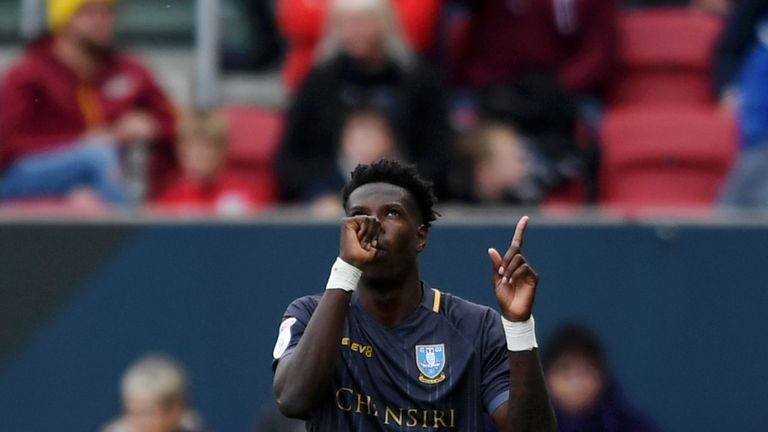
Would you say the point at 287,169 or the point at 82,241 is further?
the point at 287,169

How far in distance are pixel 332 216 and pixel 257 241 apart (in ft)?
1.09

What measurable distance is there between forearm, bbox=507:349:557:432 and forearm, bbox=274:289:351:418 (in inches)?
16.8

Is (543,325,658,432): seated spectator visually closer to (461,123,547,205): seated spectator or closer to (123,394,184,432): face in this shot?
(461,123,547,205): seated spectator

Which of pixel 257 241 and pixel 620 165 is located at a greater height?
pixel 620 165

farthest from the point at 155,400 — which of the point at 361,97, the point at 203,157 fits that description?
the point at 361,97

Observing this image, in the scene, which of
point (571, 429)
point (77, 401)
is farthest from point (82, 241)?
point (571, 429)

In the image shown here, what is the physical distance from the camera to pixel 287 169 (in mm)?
7699

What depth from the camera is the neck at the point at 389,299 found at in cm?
417

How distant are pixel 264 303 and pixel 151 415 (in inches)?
26.4

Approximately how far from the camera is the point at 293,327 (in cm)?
420

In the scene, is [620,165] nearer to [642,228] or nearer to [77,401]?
[642,228]

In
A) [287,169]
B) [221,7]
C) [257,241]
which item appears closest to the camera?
[257,241]

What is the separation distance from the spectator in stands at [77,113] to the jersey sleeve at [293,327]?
11.6 feet

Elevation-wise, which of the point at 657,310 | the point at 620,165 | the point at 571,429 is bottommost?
the point at 571,429
